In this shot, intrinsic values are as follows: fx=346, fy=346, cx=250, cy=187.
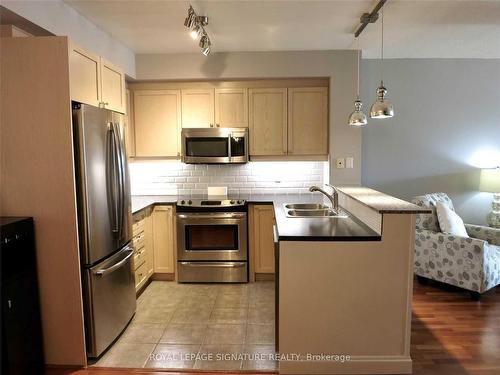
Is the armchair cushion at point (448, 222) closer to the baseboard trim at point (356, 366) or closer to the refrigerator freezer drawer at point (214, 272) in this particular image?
the baseboard trim at point (356, 366)

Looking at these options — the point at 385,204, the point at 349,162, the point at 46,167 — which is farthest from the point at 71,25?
the point at 349,162

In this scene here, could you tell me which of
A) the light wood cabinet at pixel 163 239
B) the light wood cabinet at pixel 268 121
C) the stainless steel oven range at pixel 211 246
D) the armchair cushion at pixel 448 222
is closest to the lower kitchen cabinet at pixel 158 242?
the light wood cabinet at pixel 163 239

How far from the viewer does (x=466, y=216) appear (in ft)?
14.2

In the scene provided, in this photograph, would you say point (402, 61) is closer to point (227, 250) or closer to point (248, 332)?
point (227, 250)

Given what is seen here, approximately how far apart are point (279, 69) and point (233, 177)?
4.58 feet

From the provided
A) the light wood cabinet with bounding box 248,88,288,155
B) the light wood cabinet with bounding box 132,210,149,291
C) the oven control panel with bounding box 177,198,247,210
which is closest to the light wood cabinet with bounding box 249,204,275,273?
the oven control panel with bounding box 177,198,247,210

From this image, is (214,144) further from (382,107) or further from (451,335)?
(451,335)

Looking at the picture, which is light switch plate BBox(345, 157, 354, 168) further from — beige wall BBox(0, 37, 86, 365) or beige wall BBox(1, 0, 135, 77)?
beige wall BBox(0, 37, 86, 365)

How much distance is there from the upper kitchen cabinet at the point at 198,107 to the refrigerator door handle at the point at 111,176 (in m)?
1.59

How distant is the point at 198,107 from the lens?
13.1 ft

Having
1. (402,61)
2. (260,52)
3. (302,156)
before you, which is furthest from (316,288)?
(402,61)

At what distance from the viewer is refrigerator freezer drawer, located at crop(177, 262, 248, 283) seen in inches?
149

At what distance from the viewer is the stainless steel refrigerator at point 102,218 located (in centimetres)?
221

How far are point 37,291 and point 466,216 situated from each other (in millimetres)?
4612
